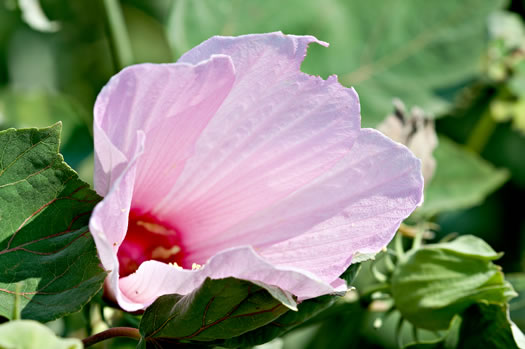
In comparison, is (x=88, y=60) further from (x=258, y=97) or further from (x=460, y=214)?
(x=258, y=97)

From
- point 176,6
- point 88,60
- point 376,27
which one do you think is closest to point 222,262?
point 176,6

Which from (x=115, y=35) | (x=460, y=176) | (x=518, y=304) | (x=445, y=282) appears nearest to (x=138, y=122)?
(x=445, y=282)

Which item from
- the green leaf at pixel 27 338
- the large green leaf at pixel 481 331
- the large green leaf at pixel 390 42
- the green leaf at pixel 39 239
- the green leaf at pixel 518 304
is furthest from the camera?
the large green leaf at pixel 390 42

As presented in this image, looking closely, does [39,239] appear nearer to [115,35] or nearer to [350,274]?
[350,274]

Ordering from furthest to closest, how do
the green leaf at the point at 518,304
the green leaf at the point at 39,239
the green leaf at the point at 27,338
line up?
the green leaf at the point at 518,304 < the green leaf at the point at 39,239 < the green leaf at the point at 27,338

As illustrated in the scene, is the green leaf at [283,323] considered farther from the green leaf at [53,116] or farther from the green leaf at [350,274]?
the green leaf at [53,116]

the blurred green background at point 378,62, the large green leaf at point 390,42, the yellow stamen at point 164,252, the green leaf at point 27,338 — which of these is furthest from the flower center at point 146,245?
the large green leaf at point 390,42

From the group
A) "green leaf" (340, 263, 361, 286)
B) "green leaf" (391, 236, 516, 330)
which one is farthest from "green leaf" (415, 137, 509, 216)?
"green leaf" (340, 263, 361, 286)

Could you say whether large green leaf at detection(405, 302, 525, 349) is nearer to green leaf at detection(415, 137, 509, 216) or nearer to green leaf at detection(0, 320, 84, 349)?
green leaf at detection(0, 320, 84, 349)
